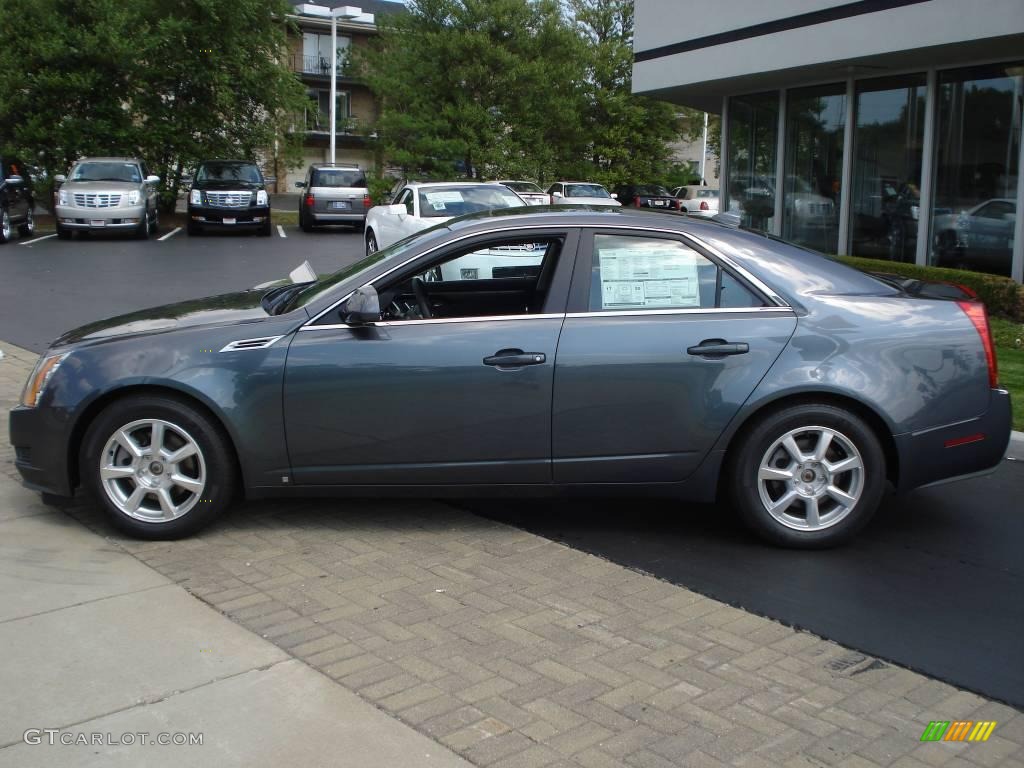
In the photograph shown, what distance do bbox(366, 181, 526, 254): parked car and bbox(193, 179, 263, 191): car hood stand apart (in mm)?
11766

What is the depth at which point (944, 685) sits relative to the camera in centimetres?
396

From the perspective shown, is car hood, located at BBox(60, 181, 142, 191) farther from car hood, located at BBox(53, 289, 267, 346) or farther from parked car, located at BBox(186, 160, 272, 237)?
car hood, located at BBox(53, 289, 267, 346)

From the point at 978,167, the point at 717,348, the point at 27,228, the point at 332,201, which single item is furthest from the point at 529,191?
the point at 717,348

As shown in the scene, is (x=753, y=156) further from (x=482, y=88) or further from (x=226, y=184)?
(x=482, y=88)

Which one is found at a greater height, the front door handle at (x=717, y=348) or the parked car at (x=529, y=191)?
the parked car at (x=529, y=191)

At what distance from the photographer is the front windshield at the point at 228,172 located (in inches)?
1121

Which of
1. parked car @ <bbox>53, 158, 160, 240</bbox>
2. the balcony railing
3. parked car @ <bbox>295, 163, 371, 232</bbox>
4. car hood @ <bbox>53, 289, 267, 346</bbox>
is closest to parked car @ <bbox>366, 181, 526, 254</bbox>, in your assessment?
parked car @ <bbox>53, 158, 160, 240</bbox>

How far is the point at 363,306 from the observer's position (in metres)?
5.18

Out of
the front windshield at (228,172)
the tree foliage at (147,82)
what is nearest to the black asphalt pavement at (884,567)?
the front windshield at (228,172)

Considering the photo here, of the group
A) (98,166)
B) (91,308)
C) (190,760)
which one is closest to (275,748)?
(190,760)

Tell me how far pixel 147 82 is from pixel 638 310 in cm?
2933

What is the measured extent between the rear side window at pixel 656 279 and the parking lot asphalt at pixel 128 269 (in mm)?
7520

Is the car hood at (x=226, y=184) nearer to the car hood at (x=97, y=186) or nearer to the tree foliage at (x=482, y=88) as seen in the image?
the car hood at (x=97, y=186)

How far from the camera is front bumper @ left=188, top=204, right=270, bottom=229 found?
27.8 metres
